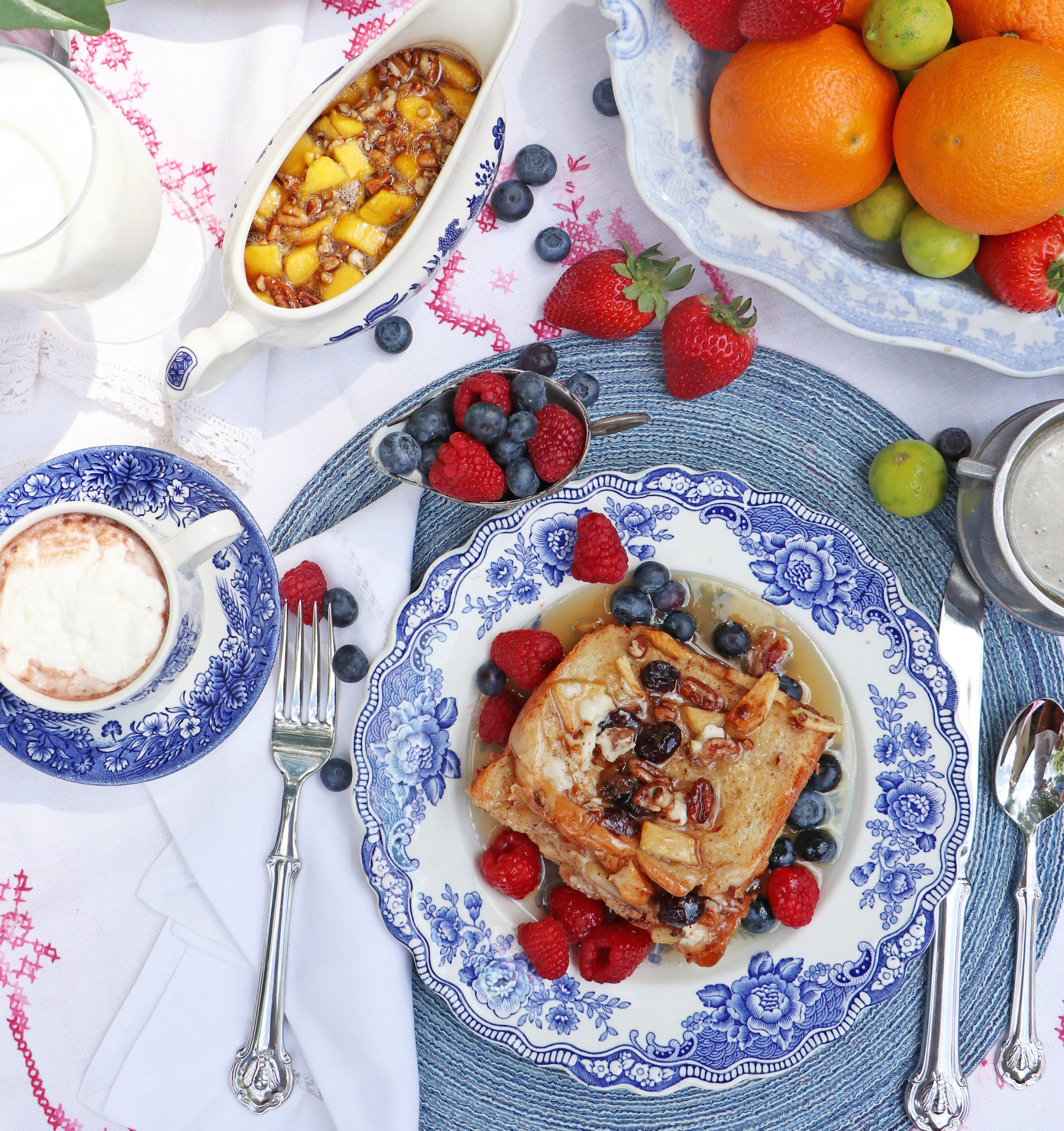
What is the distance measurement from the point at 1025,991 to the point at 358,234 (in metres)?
1.79

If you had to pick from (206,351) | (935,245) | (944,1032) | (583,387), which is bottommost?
(944,1032)

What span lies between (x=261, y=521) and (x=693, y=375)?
822mm

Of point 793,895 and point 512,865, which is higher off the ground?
point 512,865

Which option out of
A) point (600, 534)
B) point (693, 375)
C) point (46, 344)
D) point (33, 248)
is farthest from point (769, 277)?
point (46, 344)

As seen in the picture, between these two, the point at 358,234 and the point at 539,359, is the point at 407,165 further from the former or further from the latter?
the point at 539,359

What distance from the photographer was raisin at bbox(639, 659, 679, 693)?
1.61 meters

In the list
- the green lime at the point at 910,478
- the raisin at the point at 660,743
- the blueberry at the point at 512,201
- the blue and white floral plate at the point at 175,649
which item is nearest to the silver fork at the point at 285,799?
the blue and white floral plate at the point at 175,649

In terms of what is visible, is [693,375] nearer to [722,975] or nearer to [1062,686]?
[1062,686]

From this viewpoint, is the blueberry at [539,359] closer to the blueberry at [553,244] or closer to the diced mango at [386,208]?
the blueberry at [553,244]

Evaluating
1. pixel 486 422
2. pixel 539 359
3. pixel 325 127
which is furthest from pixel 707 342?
pixel 325 127

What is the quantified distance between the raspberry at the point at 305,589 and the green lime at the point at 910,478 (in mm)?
A: 1020

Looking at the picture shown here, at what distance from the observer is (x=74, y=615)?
1.40m

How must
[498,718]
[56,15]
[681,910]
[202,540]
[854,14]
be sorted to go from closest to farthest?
[56,15] < [202,540] < [854,14] < [681,910] < [498,718]

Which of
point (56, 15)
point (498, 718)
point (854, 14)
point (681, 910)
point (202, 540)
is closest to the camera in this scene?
point (56, 15)
